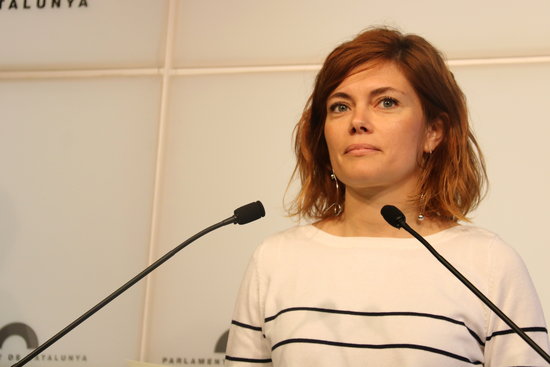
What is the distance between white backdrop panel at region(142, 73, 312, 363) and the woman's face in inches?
33.3

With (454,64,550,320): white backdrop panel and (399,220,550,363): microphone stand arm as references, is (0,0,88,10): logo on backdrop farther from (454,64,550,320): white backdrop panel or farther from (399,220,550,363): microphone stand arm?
(399,220,550,363): microphone stand arm

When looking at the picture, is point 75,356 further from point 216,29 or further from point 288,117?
point 216,29

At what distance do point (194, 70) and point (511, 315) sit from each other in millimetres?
1545

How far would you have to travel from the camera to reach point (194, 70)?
264 cm

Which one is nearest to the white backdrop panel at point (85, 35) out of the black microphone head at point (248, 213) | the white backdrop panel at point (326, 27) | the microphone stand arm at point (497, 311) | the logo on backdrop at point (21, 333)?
the white backdrop panel at point (326, 27)

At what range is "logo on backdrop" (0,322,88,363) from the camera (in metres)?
2.50

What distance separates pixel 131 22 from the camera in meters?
2.75

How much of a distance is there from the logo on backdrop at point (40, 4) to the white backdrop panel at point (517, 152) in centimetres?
146

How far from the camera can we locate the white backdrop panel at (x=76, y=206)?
8.25ft

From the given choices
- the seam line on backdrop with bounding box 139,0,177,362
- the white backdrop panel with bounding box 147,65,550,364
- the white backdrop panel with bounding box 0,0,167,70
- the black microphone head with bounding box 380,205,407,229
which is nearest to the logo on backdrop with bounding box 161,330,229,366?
the white backdrop panel with bounding box 147,65,550,364

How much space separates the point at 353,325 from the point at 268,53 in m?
1.35

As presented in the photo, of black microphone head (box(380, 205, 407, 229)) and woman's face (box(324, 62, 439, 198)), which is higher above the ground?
woman's face (box(324, 62, 439, 198))

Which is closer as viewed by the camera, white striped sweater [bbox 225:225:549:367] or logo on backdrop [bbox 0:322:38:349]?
white striped sweater [bbox 225:225:549:367]

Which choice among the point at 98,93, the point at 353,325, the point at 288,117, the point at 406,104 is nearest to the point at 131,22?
the point at 98,93
